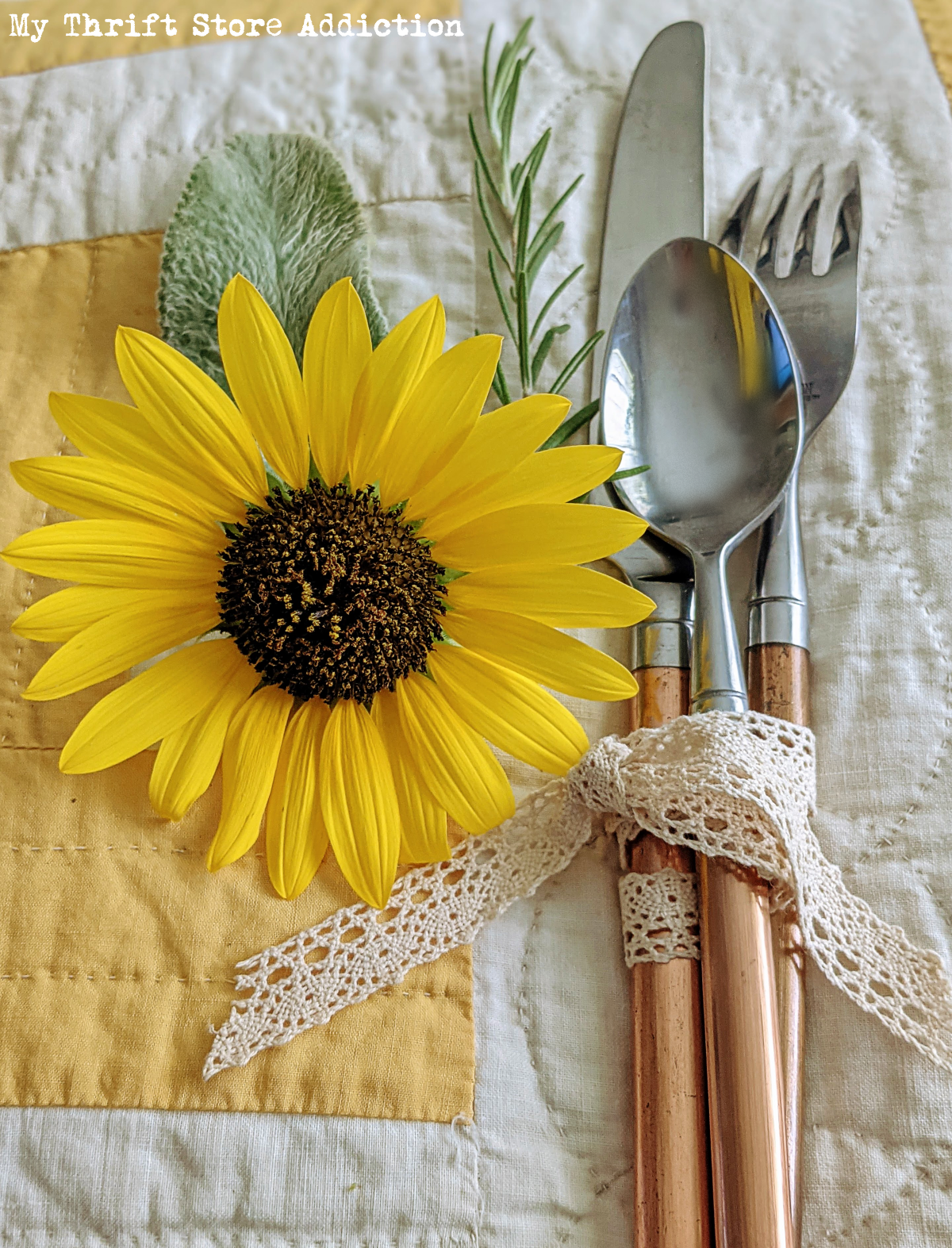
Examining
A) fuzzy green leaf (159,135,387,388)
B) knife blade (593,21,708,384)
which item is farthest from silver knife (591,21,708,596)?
fuzzy green leaf (159,135,387,388)

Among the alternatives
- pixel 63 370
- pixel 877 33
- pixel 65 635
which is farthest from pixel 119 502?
pixel 877 33

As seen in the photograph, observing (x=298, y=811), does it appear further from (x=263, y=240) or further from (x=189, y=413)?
(x=263, y=240)

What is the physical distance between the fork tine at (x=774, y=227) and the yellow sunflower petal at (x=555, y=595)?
187mm

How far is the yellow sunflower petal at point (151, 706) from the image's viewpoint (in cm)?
29

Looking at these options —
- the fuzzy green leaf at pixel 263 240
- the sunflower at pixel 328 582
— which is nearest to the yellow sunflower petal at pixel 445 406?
the sunflower at pixel 328 582

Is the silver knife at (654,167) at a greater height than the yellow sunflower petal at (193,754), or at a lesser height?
greater

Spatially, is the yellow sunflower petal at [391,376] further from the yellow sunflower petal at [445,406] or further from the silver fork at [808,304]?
the silver fork at [808,304]

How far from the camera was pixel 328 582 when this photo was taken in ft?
0.87

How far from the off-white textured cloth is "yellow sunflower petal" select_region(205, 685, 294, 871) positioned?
0.09m

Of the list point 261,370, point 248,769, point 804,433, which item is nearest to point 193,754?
point 248,769

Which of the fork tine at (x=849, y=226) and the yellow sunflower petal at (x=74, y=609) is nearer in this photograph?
the yellow sunflower petal at (x=74, y=609)

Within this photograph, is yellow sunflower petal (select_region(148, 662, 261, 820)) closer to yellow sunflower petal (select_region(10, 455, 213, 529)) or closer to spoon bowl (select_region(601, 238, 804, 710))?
yellow sunflower petal (select_region(10, 455, 213, 529))

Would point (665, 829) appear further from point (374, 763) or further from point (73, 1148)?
point (73, 1148)

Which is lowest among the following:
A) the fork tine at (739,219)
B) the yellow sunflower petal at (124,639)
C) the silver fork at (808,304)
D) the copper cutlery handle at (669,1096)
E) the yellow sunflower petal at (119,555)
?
the copper cutlery handle at (669,1096)
